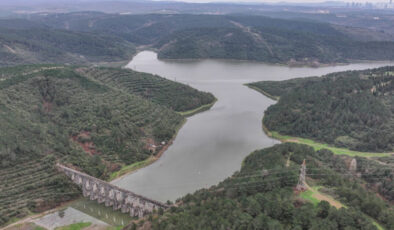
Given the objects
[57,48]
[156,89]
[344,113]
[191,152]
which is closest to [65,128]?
[191,152]

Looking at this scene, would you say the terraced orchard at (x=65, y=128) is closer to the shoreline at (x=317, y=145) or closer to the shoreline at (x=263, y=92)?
the shoreline at (x=317, y=145)

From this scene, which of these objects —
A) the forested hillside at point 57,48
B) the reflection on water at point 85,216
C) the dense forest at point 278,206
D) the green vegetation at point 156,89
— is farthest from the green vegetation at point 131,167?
the forested hillside at point 57,48

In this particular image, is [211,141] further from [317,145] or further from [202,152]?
[317,145]

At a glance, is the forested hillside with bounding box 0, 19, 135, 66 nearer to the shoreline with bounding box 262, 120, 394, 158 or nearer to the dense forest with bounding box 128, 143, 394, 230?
the shoreline with bounding box 262, 120, 394, 158

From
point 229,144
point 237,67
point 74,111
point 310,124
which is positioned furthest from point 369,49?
point 74,111

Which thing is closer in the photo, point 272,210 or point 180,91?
point 272,210

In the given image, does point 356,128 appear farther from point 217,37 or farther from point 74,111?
point 217,37
